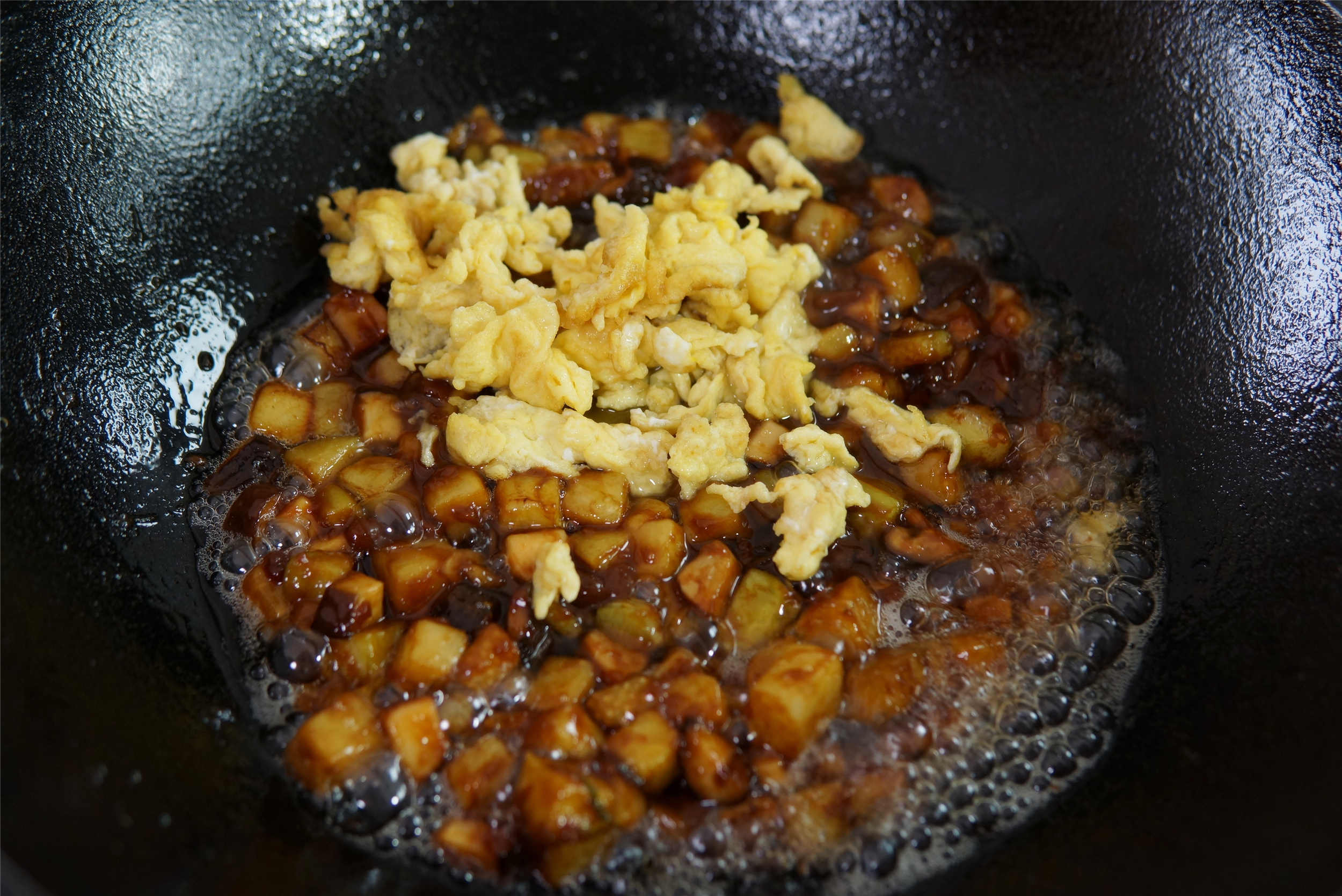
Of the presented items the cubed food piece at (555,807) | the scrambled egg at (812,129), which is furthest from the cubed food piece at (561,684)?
the scrambled egg at (812,129)

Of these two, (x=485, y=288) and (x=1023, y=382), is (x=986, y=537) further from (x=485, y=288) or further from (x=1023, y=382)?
(x=485, y=288)

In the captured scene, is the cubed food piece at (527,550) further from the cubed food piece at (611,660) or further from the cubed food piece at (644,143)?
the cubed food piece at (644,143)

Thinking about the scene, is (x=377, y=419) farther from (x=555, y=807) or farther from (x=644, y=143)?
(x=644, y=143)

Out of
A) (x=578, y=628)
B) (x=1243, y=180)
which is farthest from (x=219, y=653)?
(x=1243, y=180)

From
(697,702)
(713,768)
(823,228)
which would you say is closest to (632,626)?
(697,702)

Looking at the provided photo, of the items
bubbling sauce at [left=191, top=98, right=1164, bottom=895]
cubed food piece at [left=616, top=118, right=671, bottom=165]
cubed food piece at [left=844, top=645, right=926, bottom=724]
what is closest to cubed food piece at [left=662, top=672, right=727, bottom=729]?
bubbling sauce at [left=191, top=98, right=1164, bottom=895]

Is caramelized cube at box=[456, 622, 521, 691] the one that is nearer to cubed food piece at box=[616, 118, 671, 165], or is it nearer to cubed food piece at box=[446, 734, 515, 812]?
cubed food piece at box=[446, 734, 515, 812]
